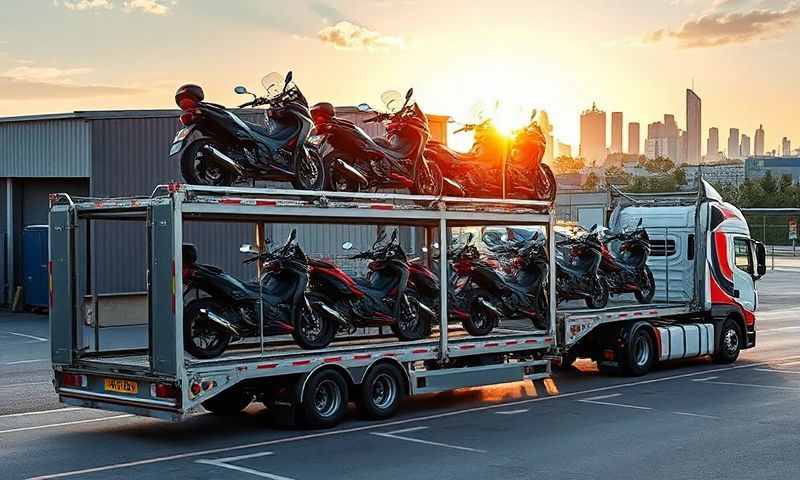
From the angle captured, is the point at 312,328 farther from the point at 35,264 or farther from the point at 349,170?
the point at 35,264

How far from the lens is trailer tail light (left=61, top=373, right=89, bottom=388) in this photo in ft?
41.0

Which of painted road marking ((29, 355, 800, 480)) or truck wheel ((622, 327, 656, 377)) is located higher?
truck wheel ((622, 327, 656, 377))

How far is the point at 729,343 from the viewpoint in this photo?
20047 mm

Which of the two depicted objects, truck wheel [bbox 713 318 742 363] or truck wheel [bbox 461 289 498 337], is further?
truck wheel [bbox 713 318 742 363]

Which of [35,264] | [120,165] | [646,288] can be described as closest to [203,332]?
[646,288]

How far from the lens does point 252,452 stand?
11.5 m

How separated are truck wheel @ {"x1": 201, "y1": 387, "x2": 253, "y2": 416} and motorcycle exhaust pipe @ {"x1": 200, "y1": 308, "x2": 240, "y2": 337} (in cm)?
119

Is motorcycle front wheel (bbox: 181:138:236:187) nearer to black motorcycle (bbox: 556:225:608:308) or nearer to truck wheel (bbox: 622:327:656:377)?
black motorcycle (bbox: 556:225:608:308)

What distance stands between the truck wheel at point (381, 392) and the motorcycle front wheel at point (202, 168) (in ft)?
9.06

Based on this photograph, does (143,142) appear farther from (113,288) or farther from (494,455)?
(494,455)

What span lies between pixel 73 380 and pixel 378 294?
12.5 feet

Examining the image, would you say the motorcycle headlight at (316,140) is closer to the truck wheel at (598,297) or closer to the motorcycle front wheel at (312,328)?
the motorcycle front wheel at (312,328)

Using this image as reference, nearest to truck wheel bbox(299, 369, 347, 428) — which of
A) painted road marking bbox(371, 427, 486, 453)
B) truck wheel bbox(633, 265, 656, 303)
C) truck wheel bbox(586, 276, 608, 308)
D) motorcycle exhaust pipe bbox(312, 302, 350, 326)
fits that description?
painted road marking bbox(371, 427, 486, 453)

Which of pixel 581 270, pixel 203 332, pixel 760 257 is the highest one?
pixel 760 257
